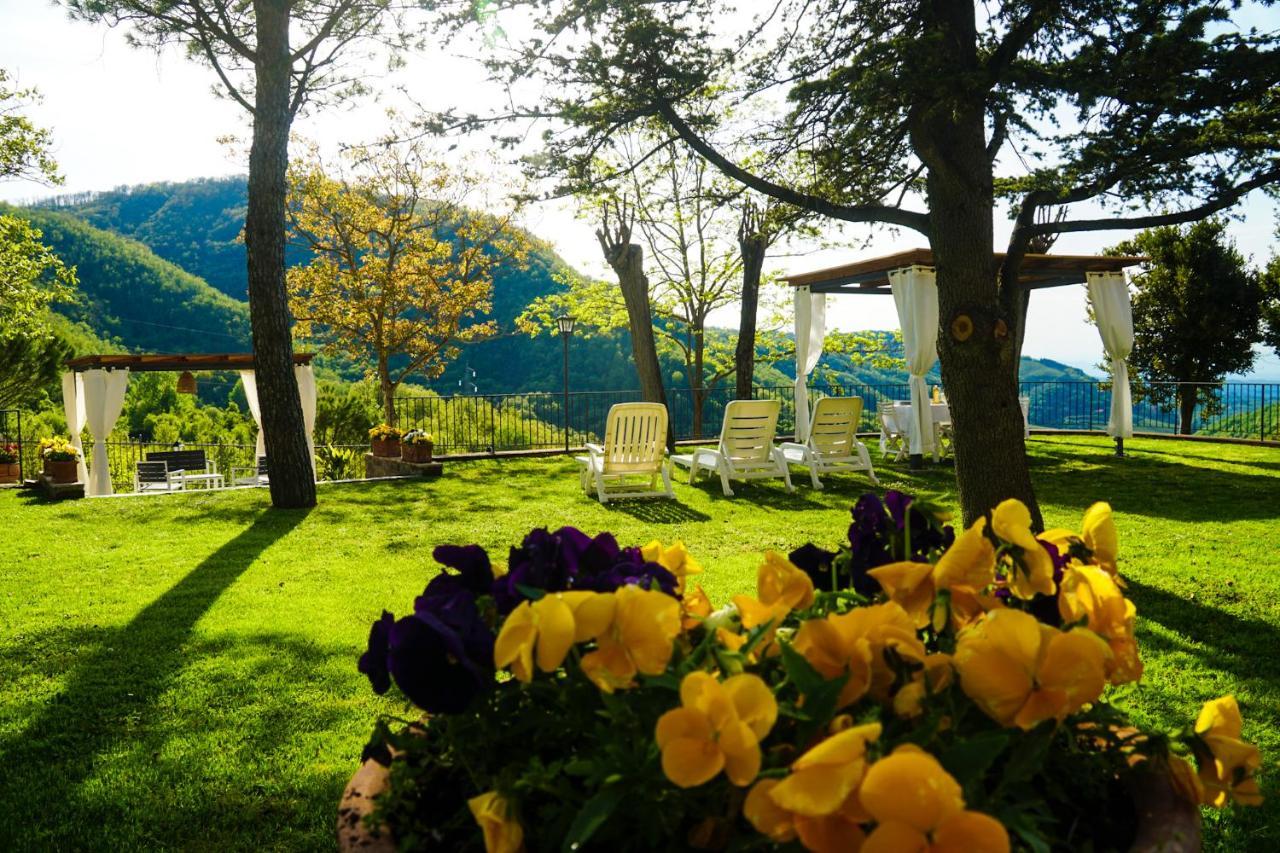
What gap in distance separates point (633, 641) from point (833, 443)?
31.0 ft

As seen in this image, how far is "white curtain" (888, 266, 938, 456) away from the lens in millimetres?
10391

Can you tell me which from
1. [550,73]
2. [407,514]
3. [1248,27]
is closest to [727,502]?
[407,514]

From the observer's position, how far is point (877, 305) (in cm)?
1420

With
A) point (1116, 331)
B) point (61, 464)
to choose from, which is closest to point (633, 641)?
point (61, 464)

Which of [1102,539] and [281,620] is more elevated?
[1102,539]

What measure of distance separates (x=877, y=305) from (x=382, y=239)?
1336 cm

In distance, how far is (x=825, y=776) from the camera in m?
0.47

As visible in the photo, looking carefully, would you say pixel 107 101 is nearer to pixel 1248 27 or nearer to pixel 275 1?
pixel 275 1

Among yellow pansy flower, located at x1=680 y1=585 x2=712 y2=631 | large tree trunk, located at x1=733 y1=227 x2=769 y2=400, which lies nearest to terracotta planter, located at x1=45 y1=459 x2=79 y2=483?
large tree trunk, located at x1=733 y1=227 x2=769 y2=400

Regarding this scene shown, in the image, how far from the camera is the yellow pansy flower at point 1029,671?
0.57m

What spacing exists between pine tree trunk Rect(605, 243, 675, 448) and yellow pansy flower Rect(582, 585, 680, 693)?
12789 millimetres

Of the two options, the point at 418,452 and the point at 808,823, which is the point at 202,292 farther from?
the point at 808,823

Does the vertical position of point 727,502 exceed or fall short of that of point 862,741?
it falls short

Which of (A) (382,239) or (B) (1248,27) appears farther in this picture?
(A) (382,239)
